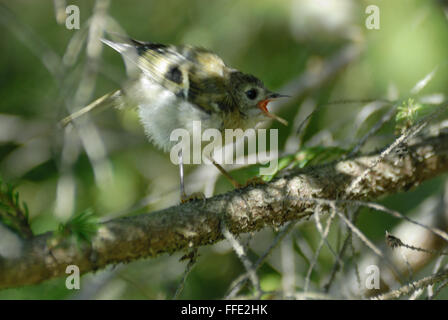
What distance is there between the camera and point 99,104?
3.04 m

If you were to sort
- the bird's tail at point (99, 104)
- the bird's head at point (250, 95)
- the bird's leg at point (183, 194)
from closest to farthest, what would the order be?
the bird's leg at point (183, 194)
the bird's tail at point (99, 104)
the bird's head at point (250, 95)

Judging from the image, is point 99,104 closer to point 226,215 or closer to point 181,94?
point 181,94

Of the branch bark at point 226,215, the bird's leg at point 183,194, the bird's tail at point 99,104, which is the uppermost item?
the bird's tail at point 99,104

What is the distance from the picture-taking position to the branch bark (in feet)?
5.19

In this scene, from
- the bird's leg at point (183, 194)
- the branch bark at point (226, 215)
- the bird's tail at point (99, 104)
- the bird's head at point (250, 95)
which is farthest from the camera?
the bird's head at point (250, 95)

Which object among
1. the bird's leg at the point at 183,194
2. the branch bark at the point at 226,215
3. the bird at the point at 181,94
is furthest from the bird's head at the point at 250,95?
the branch bark at the point at 226,215

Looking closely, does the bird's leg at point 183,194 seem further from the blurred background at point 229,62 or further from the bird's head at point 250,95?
the bird's head at point 250,95

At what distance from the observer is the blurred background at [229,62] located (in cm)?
286

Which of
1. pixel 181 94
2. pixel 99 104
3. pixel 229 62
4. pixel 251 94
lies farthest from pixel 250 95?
pixel 229 62

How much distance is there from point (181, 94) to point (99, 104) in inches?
21.5

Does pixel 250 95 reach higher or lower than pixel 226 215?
higher

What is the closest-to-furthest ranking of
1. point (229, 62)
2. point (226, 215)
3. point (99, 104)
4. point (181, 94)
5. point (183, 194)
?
point (226, 215) → point (183, 194) → point (181, 94) → point (99, 104) → point (229, 62)

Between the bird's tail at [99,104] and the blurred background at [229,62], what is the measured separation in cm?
7
